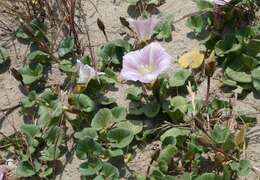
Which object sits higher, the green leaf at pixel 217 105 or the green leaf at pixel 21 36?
the green leaf at pixel 21 36

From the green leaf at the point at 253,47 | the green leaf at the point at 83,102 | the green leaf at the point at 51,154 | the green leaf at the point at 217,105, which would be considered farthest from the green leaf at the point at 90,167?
the green leaf at the point at 253,47

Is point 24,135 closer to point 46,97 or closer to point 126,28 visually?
point 46,97

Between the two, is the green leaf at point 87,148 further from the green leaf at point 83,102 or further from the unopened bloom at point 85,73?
the unopened bloom at point 85,73

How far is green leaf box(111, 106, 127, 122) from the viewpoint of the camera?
211 cm

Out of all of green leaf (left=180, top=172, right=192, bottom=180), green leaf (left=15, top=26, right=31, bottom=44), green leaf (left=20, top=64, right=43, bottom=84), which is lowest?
green leaf (left=180, top=172, right=192, bottom=180)

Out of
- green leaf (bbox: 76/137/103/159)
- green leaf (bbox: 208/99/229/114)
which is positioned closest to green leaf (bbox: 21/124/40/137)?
green leaf (bbox: 76/137/103/159)

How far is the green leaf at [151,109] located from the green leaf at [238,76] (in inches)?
12.4

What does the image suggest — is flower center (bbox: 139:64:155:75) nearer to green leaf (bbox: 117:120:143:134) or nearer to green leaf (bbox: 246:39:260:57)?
green leaf (bbox: 117:120:143:134)

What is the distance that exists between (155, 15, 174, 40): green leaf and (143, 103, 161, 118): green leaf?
409 millimetres

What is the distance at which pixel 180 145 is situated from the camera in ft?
6.51

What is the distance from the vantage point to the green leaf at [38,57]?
2.40 m

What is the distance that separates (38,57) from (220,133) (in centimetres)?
92

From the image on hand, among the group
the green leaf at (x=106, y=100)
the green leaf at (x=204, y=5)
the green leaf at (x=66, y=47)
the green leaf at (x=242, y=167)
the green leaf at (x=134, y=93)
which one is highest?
the green leaf at (x=204, y=5)

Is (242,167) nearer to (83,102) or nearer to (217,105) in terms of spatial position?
(217,105)
